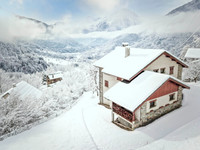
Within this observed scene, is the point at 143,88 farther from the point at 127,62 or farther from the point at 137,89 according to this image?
the point at 127,62

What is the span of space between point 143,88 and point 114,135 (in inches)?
200

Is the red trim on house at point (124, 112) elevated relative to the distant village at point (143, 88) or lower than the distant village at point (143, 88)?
lower

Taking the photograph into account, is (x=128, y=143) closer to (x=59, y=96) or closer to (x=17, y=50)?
(x=59, y=96)

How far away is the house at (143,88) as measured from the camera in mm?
12500

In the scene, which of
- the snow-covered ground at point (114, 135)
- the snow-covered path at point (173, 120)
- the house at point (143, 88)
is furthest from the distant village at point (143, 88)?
the snow-covered ground at point (114, 135)

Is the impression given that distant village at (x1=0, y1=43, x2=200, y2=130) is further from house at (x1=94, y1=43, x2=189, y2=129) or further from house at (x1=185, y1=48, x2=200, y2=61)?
house at (x1=185, y1=48, x2=200, y2=61)

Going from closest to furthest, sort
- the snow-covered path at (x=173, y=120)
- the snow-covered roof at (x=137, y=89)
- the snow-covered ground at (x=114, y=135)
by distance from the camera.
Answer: the snow-covered ground at (x=114, y=135) → the snow-covered path at (x=173, y=120) → the snow-covered roof at (x=137, y=89)

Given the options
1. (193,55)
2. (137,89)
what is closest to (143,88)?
(137,89)

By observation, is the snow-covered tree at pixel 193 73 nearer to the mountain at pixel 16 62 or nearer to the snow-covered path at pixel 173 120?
the snow-covered path at pixel 173 120

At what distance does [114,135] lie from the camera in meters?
12.4

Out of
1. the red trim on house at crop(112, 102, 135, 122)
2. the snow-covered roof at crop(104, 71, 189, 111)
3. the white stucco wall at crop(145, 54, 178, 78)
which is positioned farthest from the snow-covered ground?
the white stucco wall at crop(145, 54, 178, 78)

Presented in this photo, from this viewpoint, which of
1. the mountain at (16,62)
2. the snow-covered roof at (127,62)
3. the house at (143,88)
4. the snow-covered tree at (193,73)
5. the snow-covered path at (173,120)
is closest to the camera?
the snow-covered path at (173,120)

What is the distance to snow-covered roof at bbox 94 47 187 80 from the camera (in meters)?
14.5

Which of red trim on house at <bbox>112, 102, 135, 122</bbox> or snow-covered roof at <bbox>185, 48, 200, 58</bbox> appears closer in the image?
red trim on house at <bbox>112, 102, 135, 122</bbox>
